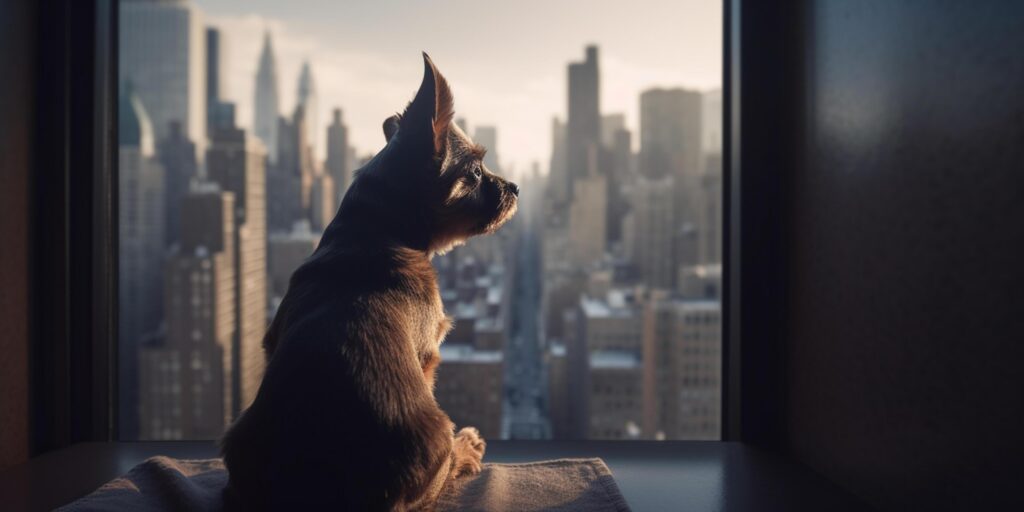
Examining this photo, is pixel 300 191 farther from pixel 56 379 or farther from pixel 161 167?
pixel 56 379

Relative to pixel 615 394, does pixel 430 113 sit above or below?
above

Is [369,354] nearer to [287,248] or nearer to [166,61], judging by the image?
[287,248]

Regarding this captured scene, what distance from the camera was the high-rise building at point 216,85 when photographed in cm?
287

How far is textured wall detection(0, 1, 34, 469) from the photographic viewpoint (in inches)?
73.4

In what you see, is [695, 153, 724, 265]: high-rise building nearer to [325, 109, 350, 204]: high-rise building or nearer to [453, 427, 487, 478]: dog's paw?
[453, 427, 487, 478]: dog's paw

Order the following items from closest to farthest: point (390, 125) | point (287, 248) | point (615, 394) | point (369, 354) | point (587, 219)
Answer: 1. point (369, 354)
2. point (390, 125)
3. point (287, 248)
4. point (615, 394)
5. point (587, 219)

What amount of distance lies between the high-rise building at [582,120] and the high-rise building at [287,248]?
1.19 metres

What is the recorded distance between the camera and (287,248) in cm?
238

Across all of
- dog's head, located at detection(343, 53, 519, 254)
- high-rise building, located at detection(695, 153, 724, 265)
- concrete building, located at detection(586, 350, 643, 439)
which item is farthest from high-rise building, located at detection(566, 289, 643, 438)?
dog's head, located at detection(343, 53, 519, 254)

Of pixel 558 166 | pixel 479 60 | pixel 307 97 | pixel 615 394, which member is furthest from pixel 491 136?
pixel 615 394

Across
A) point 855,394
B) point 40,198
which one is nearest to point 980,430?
point 855,394

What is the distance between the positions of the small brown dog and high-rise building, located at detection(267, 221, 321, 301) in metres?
0.68

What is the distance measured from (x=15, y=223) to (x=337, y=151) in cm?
104

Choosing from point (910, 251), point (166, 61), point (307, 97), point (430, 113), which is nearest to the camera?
point (910, 251)
